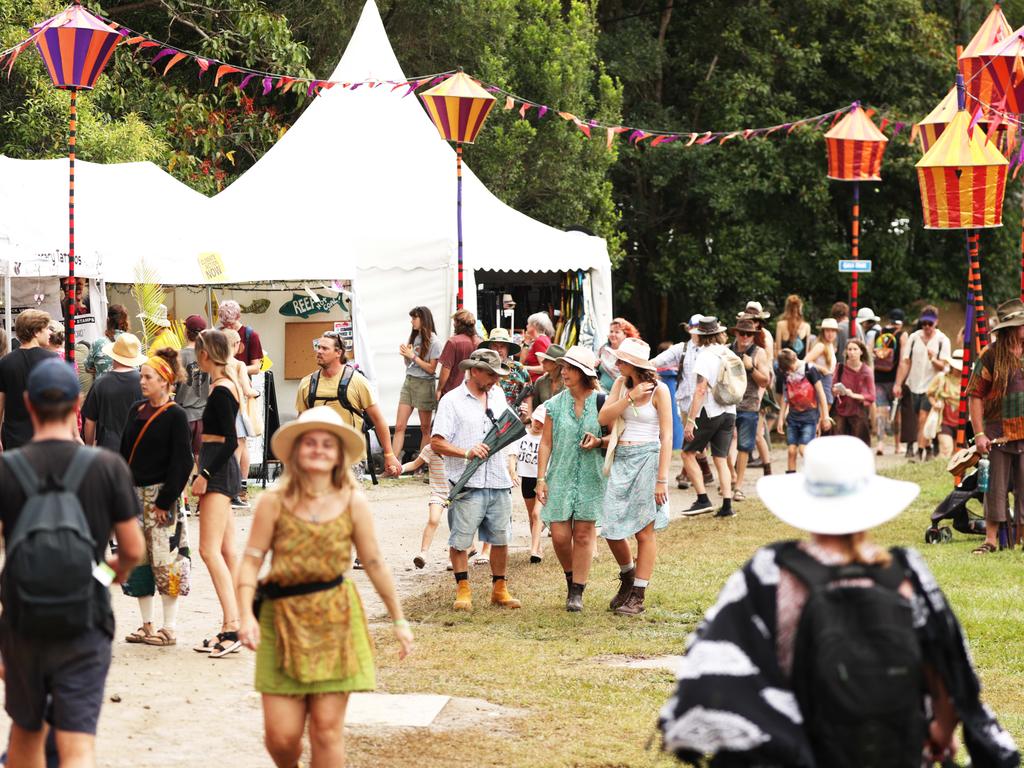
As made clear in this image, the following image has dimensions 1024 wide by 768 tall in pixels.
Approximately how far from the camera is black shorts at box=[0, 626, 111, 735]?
4.71 metres

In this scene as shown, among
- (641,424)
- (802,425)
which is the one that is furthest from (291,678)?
(802,425)

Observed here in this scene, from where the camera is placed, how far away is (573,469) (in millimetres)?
9820

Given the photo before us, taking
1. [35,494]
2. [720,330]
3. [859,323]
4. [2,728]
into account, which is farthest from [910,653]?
[859,323]

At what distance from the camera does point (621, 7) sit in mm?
31031

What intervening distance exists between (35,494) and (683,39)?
27798 mm

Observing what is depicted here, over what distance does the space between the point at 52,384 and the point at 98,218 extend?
12884 mm

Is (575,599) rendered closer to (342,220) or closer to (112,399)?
(112,399)

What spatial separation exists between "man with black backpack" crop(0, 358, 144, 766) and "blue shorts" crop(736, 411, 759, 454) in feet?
36.7

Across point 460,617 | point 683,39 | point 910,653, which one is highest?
point 683,39

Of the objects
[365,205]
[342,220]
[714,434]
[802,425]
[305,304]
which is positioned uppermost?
[365,205]

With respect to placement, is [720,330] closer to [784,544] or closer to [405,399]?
[405,399]

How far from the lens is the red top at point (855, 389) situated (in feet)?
56.7

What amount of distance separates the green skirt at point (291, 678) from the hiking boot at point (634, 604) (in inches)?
184

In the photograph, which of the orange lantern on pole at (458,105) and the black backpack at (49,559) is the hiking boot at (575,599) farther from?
the orange lantern on pole at (458,105)
